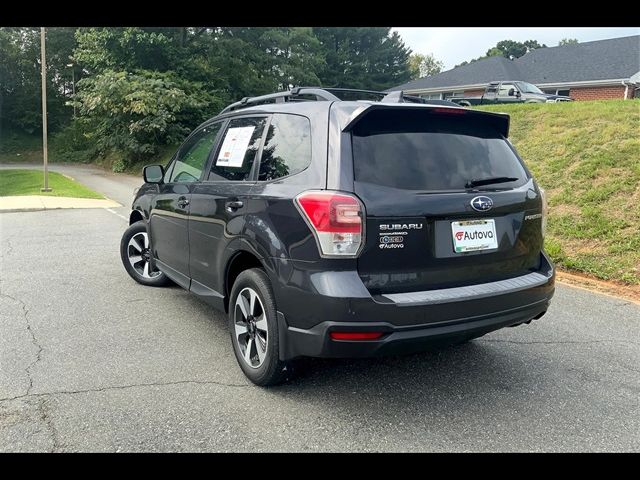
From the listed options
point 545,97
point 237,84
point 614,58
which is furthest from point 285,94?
point 614,58

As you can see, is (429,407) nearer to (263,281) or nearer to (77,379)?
(263,281)

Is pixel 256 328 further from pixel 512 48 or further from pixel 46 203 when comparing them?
pixel 512 48

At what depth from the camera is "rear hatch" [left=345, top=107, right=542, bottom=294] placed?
2.90 m

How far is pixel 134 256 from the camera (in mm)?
5973

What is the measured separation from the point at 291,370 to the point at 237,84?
98.1ft

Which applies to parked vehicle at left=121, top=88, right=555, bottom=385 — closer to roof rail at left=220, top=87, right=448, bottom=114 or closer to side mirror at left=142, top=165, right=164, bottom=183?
roof rail at left=220, top=87, right=448, bottom=114

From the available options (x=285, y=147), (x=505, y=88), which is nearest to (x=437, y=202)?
(x=285, y=147)

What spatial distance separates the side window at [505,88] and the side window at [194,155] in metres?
21.5

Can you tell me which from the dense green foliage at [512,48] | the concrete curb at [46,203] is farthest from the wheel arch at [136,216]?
the dense green foliage at [512,48]

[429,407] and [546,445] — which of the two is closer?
[546,445]

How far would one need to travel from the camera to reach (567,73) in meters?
29.9

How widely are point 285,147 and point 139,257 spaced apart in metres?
3.23

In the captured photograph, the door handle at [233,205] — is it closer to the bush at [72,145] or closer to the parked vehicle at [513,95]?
the parked vehicle at [513,95]

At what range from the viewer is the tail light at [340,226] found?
283cm
